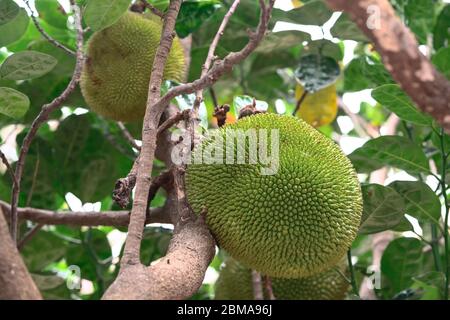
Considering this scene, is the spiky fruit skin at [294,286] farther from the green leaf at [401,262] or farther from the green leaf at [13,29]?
the green leaf at [13,29]

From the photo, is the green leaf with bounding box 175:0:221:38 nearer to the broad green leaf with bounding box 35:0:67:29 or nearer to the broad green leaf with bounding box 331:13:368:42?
the broad green leaf with bounding box 331:13:368:42

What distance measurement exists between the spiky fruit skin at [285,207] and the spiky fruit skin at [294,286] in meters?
0.34

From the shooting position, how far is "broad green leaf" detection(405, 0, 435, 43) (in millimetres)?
1524

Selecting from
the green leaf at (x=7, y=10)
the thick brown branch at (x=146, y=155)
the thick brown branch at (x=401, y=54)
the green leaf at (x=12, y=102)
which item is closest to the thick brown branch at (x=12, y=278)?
the thick brown branch at (x=146, y=155)

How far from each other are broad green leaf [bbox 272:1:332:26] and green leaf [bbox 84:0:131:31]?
412 mm

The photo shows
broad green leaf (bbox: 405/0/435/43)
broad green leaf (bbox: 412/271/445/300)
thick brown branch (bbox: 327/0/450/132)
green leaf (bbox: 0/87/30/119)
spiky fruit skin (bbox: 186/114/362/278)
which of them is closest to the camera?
thick brown branch (bbox: 327/0/450/132)

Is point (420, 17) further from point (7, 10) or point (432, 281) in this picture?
point (7, 10)

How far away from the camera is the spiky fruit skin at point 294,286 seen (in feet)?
4.31

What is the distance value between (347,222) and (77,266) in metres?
0.80

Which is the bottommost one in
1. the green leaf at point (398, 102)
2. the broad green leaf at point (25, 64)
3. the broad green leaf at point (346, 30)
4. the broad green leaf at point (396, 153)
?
the broad green leaf at point (396, 153)

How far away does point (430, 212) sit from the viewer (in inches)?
48.9

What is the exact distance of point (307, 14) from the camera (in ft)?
4.72

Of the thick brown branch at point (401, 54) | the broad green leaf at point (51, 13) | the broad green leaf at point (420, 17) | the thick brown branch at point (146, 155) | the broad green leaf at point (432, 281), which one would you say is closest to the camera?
the thick brown branch at point (401, 54)

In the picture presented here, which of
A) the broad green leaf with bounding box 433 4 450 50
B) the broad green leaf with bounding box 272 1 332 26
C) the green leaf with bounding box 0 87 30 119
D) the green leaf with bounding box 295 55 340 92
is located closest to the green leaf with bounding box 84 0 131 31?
the green leaf with bounding box 0 87 30 119
